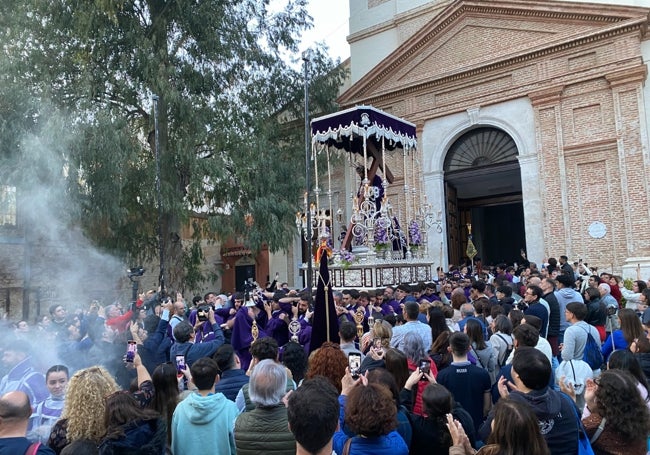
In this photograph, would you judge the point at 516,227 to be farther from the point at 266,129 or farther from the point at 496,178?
the point at 266,129

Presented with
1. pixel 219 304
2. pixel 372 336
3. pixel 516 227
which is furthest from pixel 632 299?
pixel 516 227

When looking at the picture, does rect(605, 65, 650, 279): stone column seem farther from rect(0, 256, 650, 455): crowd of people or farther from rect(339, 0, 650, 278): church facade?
rect(0, 256, 650, 455): crowd of people

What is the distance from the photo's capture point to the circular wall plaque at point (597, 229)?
47.0 feet

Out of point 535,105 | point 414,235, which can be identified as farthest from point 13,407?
point 535,105

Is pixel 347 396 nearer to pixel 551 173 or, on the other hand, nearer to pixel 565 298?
pixel 565 298

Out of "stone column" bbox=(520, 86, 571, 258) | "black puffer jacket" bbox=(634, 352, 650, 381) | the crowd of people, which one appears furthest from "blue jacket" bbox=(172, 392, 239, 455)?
"stone column" bbox=(520, 86, 571, 258)

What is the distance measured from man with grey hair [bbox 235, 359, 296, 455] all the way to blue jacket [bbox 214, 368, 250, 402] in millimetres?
1047

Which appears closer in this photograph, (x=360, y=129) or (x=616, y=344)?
(x=616, y=344)

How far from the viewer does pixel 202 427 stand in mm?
3143

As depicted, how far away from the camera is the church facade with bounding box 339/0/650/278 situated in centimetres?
1395

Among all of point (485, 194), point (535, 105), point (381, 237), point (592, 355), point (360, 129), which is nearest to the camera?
point (592, 355)

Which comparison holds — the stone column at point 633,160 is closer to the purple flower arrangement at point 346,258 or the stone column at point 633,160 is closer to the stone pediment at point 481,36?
the stone pediment at point 481,36

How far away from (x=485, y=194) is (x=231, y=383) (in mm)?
21197

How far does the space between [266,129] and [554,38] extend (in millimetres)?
9504
